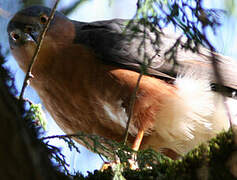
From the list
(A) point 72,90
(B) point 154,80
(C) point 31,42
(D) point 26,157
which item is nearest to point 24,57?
(C) point 31,42

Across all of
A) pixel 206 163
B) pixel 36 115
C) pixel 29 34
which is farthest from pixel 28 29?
pixel 206 163

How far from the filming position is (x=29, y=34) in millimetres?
3016

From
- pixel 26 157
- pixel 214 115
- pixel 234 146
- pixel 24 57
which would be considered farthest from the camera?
pixel 24 57

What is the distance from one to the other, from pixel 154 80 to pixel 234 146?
149 centimetres

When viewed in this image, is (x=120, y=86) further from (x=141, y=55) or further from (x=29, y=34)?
(x=29, y=34)

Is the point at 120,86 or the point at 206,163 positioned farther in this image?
the point at 120,86

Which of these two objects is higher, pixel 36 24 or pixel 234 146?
pixel 36 24

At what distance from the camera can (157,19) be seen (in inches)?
66.6

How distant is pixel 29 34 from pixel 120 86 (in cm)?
92

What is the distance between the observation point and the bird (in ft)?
9.46

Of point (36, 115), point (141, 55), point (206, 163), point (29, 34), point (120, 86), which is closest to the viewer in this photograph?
point (206, 163)

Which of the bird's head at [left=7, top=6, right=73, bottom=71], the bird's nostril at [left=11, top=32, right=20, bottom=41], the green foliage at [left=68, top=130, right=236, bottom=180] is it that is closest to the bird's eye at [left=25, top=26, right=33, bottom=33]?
the bird's head at [left=7, top=6, right=73, bottom=71]

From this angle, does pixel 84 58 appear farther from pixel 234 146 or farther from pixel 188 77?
pixel 234 146

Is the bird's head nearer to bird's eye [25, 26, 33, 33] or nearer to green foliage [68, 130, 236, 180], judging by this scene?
bird's eye [25, 26, 33, 33]
